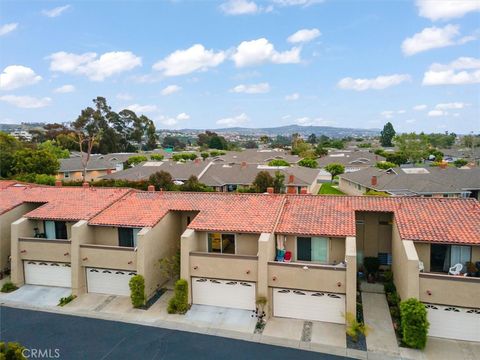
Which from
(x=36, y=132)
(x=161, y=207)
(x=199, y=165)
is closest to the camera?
(x=161, y=207)

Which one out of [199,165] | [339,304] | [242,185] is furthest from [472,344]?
[199,165]

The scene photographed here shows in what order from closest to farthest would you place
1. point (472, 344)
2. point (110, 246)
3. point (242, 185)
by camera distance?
1. point (472, 344)
2. point (110, 246)
3. point (242, 185)

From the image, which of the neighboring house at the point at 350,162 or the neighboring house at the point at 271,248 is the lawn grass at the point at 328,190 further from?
the neighboring house at the point at 271,248

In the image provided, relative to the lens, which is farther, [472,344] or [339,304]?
[339,304]

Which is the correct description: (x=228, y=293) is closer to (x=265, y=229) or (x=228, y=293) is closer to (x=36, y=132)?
(x=265, y=229)

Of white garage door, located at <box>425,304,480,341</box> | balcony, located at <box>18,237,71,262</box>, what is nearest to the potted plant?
white garage door, located at <box>425,304,480,341</box>

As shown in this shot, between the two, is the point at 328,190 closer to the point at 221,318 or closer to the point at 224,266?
the point at 224,266
